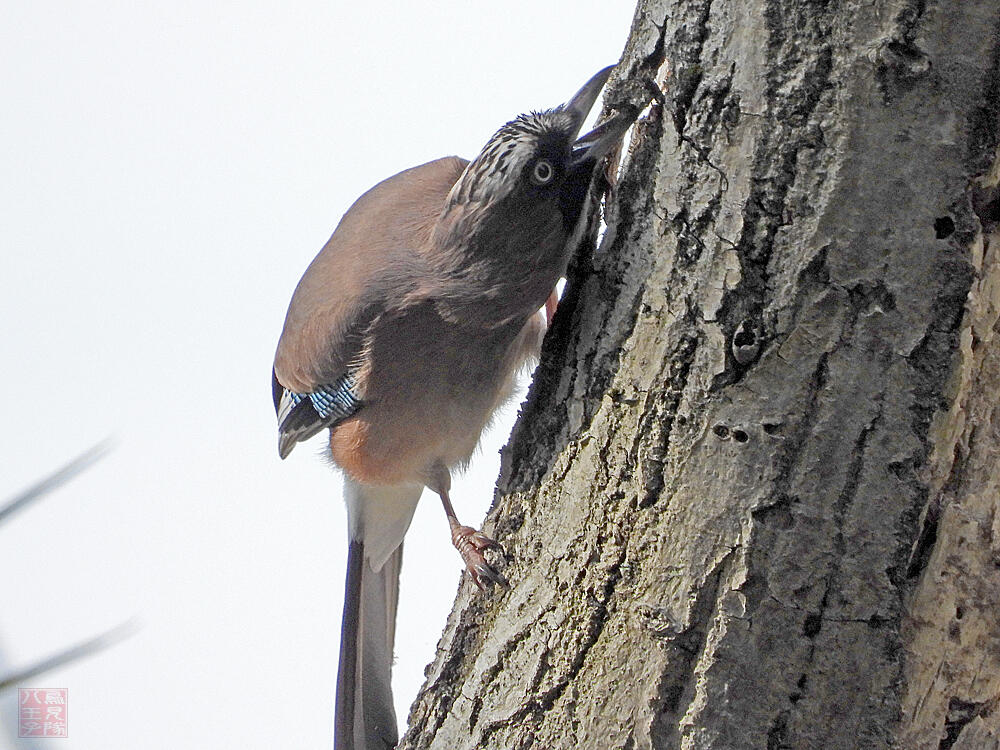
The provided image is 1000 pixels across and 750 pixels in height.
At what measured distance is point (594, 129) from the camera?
93.6 inches

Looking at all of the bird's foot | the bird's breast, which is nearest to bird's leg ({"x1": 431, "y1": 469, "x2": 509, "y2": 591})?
the bird's foot

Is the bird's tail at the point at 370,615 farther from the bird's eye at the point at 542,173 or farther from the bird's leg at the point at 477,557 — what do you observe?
the bird's eye at the point at 542,173

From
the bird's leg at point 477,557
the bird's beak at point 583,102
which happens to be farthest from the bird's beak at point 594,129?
the bird's leg at point 477,557

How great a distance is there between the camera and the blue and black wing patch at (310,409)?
125 inches

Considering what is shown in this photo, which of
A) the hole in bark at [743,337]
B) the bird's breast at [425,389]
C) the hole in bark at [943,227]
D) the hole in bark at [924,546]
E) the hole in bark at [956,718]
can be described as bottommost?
the hole in bark at [956,718]

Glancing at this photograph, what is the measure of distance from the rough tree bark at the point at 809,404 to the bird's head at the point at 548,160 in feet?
2.26

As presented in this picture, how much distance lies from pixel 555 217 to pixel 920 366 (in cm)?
114

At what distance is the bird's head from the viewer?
250cm

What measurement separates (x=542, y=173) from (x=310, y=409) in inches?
52.3

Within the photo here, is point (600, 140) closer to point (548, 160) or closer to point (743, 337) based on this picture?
point (548, 160)

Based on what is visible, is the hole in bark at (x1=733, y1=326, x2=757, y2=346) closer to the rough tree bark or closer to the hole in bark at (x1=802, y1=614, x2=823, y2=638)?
the rough tree bark

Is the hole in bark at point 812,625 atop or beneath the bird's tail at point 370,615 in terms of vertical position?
beneath

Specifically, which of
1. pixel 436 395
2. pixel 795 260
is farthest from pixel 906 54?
pixel 436 395

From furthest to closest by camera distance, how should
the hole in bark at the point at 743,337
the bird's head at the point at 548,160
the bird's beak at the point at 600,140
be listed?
1. the bird's head at the point at 548,160
2. the bird's beak at the point at 600,140
3. the hole in bark at the point at 743,337
